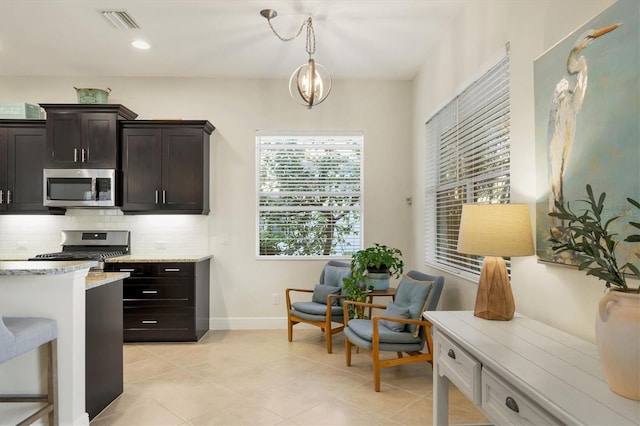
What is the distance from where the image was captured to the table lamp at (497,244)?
82.7 inches

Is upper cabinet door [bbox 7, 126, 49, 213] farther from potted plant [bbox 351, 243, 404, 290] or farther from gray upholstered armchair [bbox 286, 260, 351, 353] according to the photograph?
potted plant [bbox 351, 243, 404, 290]

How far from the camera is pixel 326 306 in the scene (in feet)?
13.5

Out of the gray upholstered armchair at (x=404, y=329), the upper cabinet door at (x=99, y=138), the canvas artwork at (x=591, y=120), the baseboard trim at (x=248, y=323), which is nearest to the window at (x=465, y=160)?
the gray upholstered armchair at (x=404, y=329)

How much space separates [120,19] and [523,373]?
392 centimetres

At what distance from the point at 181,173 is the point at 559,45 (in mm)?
3805

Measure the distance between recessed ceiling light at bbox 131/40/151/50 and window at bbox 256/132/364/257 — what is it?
1632mm

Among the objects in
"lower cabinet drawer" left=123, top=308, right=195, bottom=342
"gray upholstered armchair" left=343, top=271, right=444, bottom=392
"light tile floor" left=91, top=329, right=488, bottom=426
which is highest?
"gray upholstered armchair" left=343, top=271, right=444, bottom=392

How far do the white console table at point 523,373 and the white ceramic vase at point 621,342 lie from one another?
0.05m

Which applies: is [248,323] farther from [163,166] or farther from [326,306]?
[163,166]

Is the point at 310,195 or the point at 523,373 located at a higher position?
the point at 310,195

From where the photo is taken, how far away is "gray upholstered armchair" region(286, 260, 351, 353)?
399 cm

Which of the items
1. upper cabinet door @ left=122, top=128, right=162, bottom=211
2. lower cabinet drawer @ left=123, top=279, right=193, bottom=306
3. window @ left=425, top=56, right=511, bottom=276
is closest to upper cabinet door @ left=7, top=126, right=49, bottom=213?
upper cabinet door @ left=122, top=128, right=162, bottom=211

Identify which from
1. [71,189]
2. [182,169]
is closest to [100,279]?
[182,169]

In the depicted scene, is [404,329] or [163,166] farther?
[163,166]
